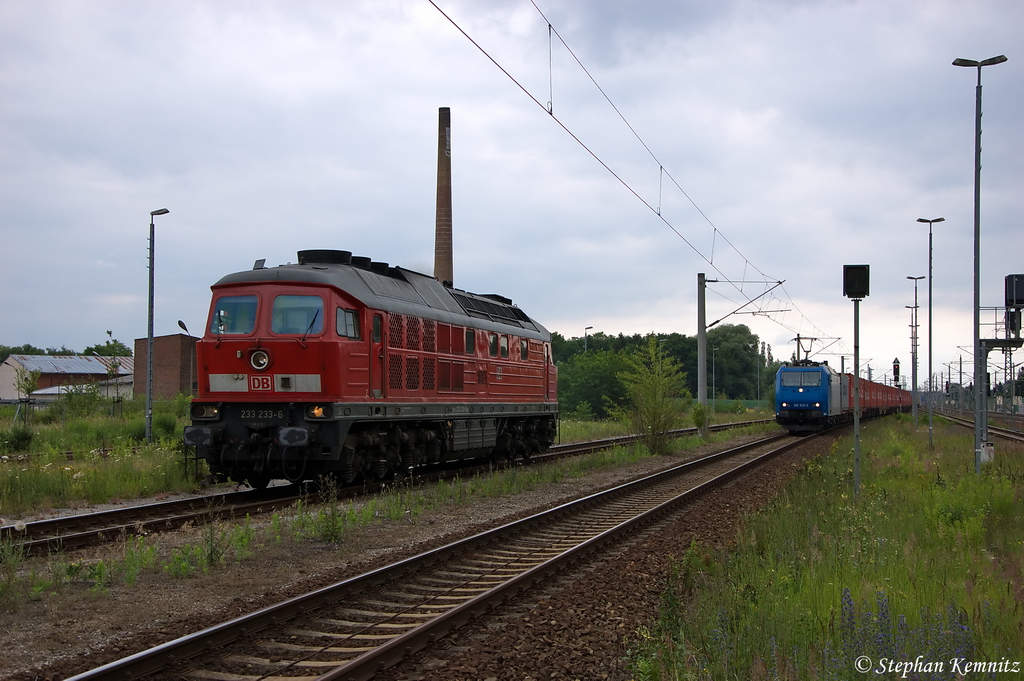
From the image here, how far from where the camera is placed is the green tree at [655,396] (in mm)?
26656

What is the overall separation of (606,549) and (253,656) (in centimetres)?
545

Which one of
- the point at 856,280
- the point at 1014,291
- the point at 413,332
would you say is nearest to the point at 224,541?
the point at 413,332

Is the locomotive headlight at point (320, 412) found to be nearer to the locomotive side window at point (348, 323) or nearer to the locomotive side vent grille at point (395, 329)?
the locomotive side window at point (348, 323)

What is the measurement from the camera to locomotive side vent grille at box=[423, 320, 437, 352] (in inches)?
678

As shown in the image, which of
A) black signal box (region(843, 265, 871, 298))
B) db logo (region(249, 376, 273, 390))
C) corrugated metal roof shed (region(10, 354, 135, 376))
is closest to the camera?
black signal box (region(843, 265, 871, 298))

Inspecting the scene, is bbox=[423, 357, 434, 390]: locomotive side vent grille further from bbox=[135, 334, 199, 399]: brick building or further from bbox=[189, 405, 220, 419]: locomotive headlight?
bbox=[135, 334, 199, 399]: brick building

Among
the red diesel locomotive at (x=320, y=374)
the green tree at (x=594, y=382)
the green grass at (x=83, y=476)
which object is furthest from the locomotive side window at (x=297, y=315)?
the green tree at (x=594, y=382)

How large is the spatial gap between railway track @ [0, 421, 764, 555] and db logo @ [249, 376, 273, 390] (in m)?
1.95

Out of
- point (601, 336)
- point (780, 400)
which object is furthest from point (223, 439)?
point (601, 336)

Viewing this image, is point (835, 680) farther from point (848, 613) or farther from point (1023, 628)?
point (1023, 628)

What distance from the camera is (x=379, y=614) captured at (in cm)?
733

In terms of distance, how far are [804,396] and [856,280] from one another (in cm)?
2834

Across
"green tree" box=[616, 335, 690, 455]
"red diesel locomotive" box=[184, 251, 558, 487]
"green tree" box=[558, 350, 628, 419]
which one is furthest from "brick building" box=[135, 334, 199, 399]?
"red diesel locomotive" box=[184, 251, 558, 487]

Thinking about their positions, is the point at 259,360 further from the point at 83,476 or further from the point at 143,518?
the point at 83,476
